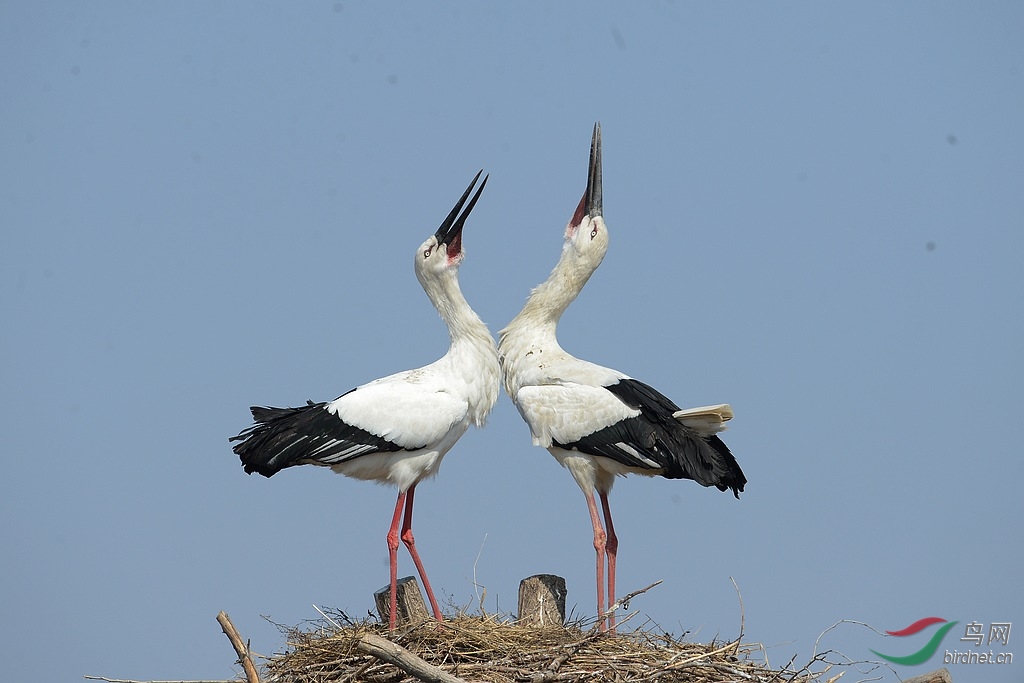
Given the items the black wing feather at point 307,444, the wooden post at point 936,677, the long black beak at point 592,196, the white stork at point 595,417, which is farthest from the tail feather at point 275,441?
the wooden post at point 936,677

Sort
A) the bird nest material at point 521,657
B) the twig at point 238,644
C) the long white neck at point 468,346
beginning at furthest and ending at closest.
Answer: the long white neck at point 468,346
the bird nest material at point 521,657
the twig at point 238,644

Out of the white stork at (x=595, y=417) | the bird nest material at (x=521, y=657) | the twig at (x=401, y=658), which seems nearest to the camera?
the twig at (x=401, y=658)

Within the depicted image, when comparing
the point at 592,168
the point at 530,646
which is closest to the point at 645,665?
the point at 530,646

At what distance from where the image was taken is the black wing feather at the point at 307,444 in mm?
8086

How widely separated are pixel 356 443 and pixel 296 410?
58 cm

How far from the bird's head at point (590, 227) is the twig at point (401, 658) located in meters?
3.97

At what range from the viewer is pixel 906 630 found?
891cm

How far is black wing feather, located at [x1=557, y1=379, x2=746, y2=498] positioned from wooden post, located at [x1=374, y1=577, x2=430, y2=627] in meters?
1.36

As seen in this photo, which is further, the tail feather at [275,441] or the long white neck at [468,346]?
the long white neck at [468,346]

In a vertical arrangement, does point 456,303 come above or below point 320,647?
above

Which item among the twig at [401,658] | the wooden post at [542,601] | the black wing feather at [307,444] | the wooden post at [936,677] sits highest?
the black wing feather at [307,444]

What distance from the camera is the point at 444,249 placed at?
29.8 ft

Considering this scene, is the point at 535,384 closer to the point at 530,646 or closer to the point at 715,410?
the point at 715,410

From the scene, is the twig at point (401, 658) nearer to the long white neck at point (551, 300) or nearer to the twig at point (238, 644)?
the twig at point (238, 644)
